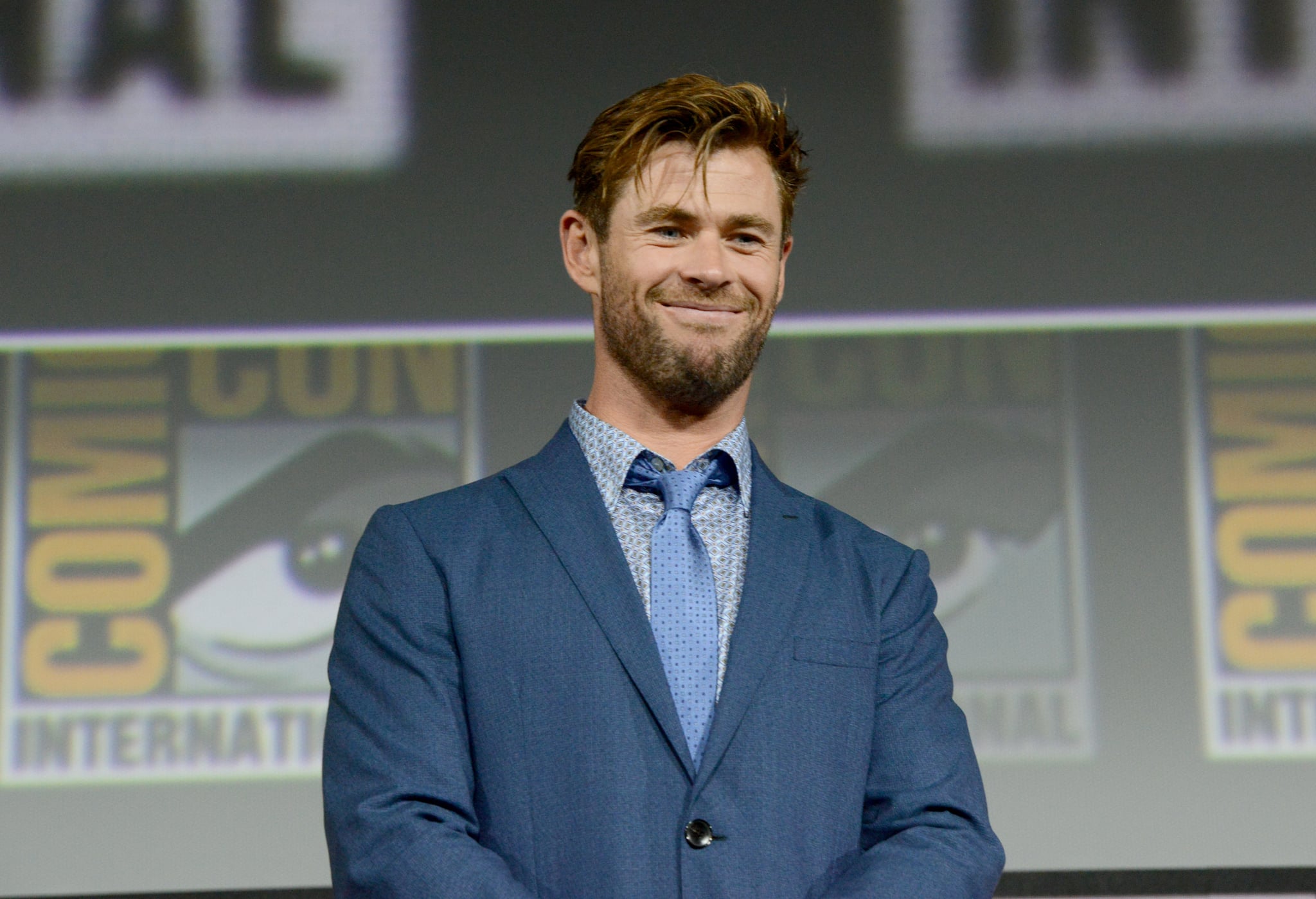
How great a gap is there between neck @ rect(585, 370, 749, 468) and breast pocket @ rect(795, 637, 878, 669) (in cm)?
23

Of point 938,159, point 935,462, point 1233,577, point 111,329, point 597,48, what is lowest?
point 1233,577

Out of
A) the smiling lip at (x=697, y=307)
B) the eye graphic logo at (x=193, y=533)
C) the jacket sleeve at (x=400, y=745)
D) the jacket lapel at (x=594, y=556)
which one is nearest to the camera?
the jacket sleeve at (x=400, y=745)

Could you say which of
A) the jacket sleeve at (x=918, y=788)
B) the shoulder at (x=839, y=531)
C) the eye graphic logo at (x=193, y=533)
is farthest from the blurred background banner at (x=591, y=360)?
the jacket sleeve at (x=918, y=788)

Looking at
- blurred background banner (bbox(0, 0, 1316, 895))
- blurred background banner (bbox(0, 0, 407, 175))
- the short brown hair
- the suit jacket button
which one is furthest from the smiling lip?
blurred background banner (bbox(0, 0, 407, 175))

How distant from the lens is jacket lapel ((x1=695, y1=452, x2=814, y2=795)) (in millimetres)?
Result: 1301

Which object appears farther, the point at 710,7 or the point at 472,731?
the point at 710,7

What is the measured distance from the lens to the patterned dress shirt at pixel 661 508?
1.41 metres

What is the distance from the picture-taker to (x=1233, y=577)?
301cm

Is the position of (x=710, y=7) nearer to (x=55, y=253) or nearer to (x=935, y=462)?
(x=935, y=462)

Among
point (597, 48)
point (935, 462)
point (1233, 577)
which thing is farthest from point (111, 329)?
point (1233, 577)

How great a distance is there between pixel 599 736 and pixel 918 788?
0.31 meters

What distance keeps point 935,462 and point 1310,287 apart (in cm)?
95

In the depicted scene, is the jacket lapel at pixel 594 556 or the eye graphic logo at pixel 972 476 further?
the eye graphic logo at pixel 972 476

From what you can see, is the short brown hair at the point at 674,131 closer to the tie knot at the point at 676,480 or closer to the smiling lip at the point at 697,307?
the smiling lip at the point at 697,307
